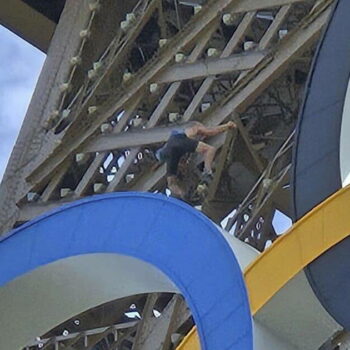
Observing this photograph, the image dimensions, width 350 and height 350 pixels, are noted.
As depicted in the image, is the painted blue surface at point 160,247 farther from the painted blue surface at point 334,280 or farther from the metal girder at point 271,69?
the metal girder at point 271,69

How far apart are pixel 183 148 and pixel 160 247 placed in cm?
221

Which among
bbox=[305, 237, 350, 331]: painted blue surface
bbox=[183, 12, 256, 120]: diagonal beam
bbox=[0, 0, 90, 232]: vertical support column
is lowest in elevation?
bbox=[305, 237, 350, 331]: painted blue surface

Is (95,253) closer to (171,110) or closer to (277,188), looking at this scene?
(277,188)

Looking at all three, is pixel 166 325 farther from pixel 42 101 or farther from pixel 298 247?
pixel 42 101

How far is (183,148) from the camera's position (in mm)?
13984

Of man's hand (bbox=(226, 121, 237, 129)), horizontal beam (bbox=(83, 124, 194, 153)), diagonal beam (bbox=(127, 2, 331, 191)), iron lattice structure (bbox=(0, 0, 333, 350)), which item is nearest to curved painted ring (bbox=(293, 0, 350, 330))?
man's hand (bbox=(226, 121, 237, 129))

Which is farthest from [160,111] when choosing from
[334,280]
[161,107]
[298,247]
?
[334,280]

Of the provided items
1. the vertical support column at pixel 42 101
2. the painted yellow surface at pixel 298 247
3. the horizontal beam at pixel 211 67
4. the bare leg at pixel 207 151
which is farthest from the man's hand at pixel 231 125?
the painted yellow surface at pixel 298 247

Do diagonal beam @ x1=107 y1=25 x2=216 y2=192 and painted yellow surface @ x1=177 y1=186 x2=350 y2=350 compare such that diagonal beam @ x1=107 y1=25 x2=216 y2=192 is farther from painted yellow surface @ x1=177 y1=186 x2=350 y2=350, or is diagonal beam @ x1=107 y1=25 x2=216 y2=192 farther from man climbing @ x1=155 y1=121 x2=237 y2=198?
painted yellow surface @ x1=177 y1=186 x2=350 y2=350

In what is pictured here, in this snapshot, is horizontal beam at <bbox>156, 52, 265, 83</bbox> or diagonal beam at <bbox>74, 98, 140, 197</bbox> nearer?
horizontal beam at <bbox>156, 52, 265, 83</bbox>

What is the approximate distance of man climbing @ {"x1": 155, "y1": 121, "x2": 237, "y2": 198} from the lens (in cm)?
1399

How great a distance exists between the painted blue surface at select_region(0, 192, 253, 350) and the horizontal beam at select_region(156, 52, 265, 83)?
12.1ft

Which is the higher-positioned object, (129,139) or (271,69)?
(129,139)

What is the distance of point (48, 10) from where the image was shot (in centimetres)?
2241
